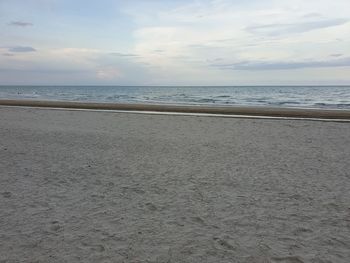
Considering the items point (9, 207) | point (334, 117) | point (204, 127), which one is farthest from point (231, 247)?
point (334, 117)

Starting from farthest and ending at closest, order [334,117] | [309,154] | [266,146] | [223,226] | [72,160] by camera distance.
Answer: [334,117] → [266,146] → [309,154] → [72,160] → [223,226]

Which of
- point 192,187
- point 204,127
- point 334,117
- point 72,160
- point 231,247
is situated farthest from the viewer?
point 334,117

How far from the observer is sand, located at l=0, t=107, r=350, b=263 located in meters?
3.29

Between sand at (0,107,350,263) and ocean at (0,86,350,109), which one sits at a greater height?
ocean at (0,86,350,109)

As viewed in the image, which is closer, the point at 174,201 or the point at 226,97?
the point at 174,201

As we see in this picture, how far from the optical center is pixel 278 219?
407cm

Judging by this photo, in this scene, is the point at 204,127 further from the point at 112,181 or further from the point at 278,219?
the point at 278,219

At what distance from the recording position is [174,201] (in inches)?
184

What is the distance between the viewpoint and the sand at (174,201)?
329cm

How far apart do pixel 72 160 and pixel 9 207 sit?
9.54 ft

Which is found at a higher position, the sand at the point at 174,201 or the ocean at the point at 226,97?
the ocean at the point at 226,97

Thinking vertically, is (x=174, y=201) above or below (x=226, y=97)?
below

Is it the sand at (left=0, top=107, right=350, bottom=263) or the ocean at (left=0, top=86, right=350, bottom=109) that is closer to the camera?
the sand at (left=0, top=107, right=350, bottom=263)

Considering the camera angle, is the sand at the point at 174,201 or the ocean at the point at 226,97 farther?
the ocean at the point at 226,97
